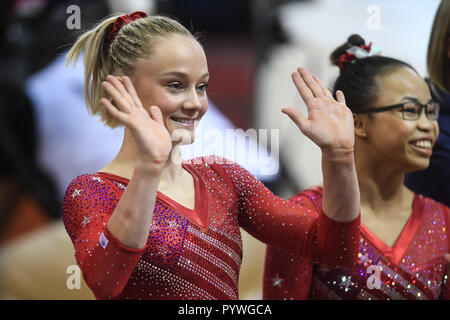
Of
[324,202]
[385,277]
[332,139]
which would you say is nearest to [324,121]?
[332,139]

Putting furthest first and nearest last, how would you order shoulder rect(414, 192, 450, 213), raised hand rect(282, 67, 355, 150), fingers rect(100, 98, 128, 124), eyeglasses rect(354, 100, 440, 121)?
shoulder rect(414, 192, 450, 213)
eyeglasses rect(354, 100, 440, 121)
raised hand rect(282, 67, 355, 150)
fingers rect(100, 98, 128, 124)

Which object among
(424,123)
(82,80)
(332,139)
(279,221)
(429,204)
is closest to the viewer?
(332,139)

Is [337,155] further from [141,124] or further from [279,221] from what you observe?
[141,124]

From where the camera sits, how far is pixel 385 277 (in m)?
1.44

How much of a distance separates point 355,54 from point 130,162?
23.0 inches

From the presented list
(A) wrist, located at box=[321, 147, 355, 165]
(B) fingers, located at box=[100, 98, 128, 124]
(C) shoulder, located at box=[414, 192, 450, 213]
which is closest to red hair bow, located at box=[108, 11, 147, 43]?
(B) fingers, located at box=[100, 98, 128, 124]

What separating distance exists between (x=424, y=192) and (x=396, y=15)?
3.60 feet

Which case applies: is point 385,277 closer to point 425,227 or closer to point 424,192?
point 425,227

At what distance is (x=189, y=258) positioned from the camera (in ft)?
3.89

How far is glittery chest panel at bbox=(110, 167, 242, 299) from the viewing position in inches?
45.5

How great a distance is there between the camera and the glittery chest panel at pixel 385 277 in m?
1.44

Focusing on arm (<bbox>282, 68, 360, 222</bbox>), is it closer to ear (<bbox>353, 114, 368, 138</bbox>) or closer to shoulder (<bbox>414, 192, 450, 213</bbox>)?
ear (<bbox>353, 114, 368, 138</bbox>)
